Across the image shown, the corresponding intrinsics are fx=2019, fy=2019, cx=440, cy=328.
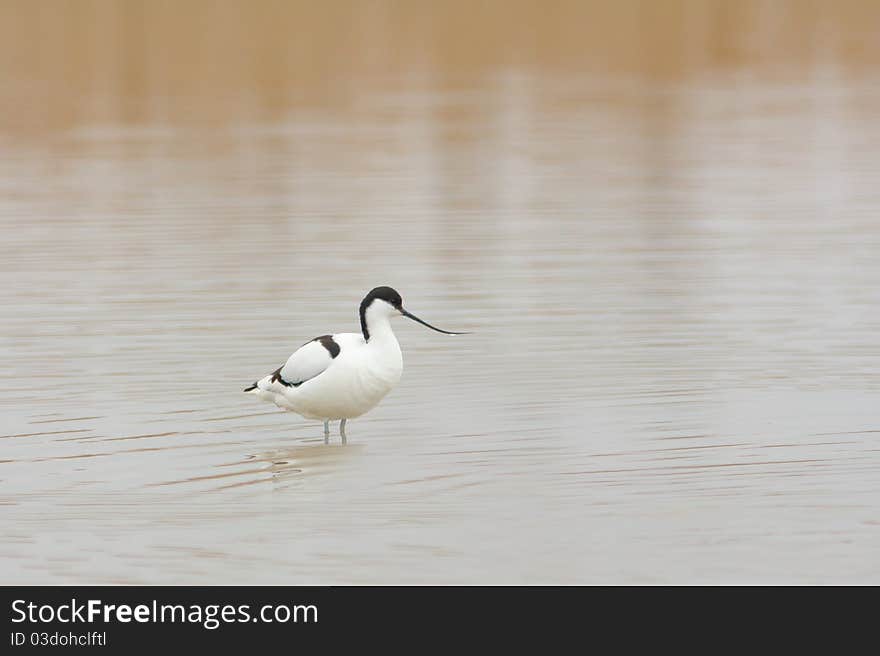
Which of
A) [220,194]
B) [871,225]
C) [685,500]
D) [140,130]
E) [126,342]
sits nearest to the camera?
[685,500]

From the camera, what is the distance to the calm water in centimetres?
957

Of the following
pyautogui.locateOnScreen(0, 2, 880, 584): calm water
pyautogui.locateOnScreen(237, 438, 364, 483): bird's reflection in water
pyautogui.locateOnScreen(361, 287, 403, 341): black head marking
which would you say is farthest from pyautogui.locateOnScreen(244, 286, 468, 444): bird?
pyautogui.locateOnScreen(0, 2, 880, 584): calm water

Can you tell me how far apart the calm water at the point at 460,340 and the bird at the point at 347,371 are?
28 centimetres

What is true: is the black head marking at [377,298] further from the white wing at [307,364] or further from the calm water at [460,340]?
the calm water at [460,340]

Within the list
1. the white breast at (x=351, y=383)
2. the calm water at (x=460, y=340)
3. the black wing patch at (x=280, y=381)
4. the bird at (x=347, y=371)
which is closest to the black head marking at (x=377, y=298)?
the bird at (x=347, y=371)

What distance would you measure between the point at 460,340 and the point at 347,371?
3.64m

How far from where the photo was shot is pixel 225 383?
1371 centimetres

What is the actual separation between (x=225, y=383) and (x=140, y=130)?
23655mm

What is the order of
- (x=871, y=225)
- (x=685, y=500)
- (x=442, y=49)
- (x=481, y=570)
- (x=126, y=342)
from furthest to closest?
(x=442, y=49) → (x=871, y=225) → (x=126, y=342) → (x=685, y=500) → (x=481, y=570)

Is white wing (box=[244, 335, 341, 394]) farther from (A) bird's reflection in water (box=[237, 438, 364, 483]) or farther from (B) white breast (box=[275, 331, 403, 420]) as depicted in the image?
(A) bird's reflection in water (box=[237, 438, 364, 483])

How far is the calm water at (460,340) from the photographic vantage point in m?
9.57

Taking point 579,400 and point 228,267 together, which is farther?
point 228,267

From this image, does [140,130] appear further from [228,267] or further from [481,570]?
[481,570]
